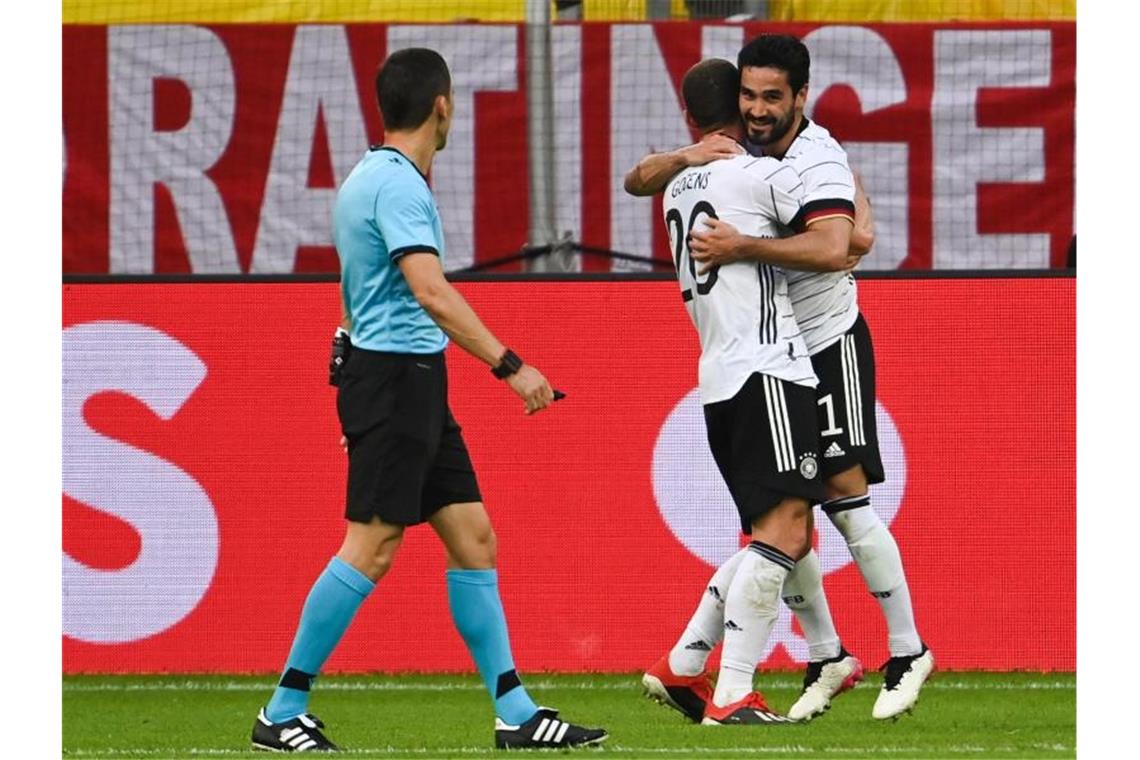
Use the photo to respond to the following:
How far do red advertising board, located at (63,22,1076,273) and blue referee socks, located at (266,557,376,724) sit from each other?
4870 mm

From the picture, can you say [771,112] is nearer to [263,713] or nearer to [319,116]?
[263,713]

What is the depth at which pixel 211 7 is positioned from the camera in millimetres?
10820

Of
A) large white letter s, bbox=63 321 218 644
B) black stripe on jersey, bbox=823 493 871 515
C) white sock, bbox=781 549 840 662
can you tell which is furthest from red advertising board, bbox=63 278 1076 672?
black stripe on jersey, bbox=823 493 871 515

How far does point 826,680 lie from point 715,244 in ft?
4.54

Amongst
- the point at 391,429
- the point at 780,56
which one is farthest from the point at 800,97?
the point at 391,429

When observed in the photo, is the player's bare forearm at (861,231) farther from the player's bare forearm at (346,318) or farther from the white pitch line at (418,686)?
the white pitch line at (418,686)

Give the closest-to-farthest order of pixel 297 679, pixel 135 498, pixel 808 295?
pixel 297 679 < pixel 808 295 < pixel 135 498

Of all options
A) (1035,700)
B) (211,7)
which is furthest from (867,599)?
(211,7)

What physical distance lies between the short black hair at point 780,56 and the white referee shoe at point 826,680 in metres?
1.68

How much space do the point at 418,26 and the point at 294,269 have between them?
1359mm

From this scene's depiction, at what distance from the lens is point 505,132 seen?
10.6m

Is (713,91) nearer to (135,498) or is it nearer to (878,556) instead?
(878,556)

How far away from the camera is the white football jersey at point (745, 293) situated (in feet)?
19.7

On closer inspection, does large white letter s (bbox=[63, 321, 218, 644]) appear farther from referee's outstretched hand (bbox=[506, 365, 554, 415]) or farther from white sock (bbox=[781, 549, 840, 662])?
referee's outstretched hand (bbox=[506, 365, 554, 415])
